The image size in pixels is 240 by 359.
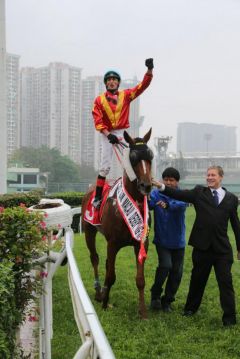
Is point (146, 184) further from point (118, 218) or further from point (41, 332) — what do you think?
point (41, 332)

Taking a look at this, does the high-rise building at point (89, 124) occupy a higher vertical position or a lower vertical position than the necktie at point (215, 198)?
higher

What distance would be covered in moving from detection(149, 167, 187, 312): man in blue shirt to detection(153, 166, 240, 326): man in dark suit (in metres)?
0.32

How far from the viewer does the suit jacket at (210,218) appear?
482 cm

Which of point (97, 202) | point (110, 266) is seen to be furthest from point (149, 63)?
point (110, 266)

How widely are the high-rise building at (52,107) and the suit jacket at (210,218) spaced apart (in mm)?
61793

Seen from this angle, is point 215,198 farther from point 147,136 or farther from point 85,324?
point 85,324

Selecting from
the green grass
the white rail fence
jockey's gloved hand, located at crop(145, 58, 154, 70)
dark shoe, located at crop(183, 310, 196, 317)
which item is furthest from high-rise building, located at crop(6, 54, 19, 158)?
the white rail fence

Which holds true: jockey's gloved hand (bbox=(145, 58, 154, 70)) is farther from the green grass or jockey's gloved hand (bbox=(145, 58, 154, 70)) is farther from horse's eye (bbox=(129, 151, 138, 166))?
the green grass

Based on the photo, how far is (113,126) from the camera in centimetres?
550

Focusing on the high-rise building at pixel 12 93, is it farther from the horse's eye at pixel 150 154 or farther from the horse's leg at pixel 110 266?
the horse's eye at pixel 150 154

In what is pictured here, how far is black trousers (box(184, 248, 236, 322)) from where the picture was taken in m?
4.79

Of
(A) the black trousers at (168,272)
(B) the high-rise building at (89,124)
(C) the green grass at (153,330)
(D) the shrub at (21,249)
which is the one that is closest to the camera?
(D) the shrub at (21,249)

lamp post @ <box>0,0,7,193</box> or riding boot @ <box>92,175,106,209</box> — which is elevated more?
lamp post @ <box>0,0,7,193</box>

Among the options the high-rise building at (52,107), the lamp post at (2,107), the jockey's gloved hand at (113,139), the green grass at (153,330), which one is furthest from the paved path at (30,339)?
the high-rise building at (52,107)
